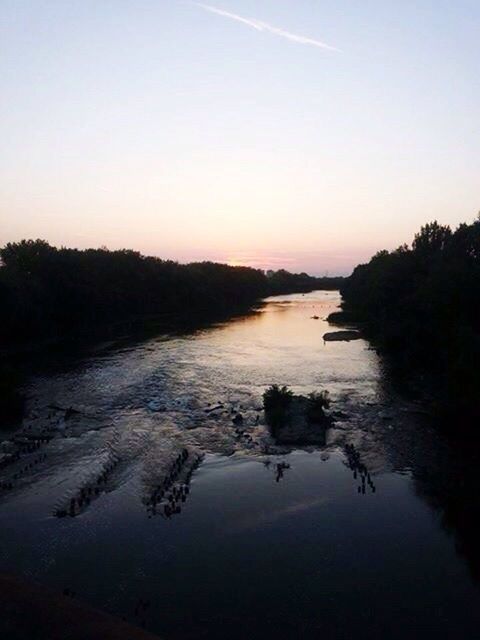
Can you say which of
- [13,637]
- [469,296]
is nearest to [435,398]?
[469,296]

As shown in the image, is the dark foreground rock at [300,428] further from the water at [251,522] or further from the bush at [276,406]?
the water at [251,522]

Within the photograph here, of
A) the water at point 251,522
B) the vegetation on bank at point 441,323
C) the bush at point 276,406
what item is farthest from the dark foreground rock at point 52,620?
the vegetation on bank at point 441,323

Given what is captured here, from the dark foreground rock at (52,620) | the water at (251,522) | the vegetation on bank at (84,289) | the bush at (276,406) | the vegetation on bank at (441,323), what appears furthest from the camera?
the vegetation on bank at (84,289)

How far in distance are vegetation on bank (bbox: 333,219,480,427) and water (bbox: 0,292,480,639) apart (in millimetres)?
3917

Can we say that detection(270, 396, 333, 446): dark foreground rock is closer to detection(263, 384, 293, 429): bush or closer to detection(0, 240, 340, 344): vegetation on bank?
detection(263, 384, 293, 429): bush

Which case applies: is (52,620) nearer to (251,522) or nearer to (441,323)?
(251,522)

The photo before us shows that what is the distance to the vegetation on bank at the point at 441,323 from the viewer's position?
3862 cm

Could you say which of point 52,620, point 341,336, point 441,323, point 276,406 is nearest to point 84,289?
point 341,336

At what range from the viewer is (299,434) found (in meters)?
37.4

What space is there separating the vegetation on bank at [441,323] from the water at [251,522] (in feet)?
12.8

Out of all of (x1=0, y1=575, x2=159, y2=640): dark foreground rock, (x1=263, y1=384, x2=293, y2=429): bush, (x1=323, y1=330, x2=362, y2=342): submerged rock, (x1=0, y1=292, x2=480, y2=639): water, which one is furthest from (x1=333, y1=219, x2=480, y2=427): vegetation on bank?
(x1=0, y1=575, x2=159, y2=640): dark foreground rock

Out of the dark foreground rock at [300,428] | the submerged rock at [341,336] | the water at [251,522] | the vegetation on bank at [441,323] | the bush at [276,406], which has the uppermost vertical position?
the vegetation on bank at [441,323]

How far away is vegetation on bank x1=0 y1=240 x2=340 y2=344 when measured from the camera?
77.8 m

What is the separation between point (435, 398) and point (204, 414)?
20.3 metres
